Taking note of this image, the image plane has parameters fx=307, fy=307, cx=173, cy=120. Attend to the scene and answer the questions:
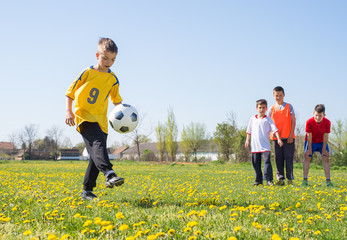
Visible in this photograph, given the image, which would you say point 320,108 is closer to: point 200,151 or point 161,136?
point 161,136

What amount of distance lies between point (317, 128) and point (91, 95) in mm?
5957

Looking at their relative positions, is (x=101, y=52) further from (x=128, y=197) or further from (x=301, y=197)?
(x=301, y=197)

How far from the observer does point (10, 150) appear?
10056 centimetres

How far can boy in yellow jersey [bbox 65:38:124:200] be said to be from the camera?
15.3ft

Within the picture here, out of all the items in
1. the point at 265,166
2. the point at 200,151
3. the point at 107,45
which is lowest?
the point at 200,151

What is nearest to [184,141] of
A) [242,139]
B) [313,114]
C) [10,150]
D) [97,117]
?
[242,139]

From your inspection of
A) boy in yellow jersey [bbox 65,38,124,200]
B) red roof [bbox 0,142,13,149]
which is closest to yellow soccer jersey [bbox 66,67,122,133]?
boy in yellow jersey [bbox 65,38,124,200]

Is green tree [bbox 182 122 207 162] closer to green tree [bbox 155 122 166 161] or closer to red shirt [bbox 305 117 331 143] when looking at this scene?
green tree [bbox 155 122 166 161]

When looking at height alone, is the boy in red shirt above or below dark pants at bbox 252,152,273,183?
above

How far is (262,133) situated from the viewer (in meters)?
7.47

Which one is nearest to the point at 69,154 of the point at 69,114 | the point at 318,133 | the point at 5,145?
the point at 5,145

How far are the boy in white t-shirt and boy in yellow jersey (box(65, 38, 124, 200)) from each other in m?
4.06

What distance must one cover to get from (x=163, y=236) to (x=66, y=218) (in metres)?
1.35

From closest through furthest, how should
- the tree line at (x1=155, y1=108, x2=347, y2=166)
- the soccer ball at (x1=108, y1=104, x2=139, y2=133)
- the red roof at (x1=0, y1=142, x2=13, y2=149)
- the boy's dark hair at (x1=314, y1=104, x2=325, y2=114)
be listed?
the soccer ball at (x1=108, y1=104, x2=139, y2=133) → the boy's dark hair at (x1=314, y1=104, x2=325, y2=114) → the tree line at (x1=155, y1=108, x2=347, y2=166) → the red roof at (x1=0, y1=142, x2=13, y2=149)
